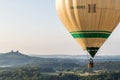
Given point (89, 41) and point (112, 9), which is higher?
point (112, 9)

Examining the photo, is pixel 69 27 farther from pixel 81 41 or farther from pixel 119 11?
pixel 119 11

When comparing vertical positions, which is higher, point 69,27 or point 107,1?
point 107,1

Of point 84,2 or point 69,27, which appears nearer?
point 84,2

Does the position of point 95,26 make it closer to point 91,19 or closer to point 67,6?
point 91,19

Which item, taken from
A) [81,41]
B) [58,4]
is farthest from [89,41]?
[58,4]

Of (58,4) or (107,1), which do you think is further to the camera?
(58,4)

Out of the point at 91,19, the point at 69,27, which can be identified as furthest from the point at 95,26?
the point at 69,27
